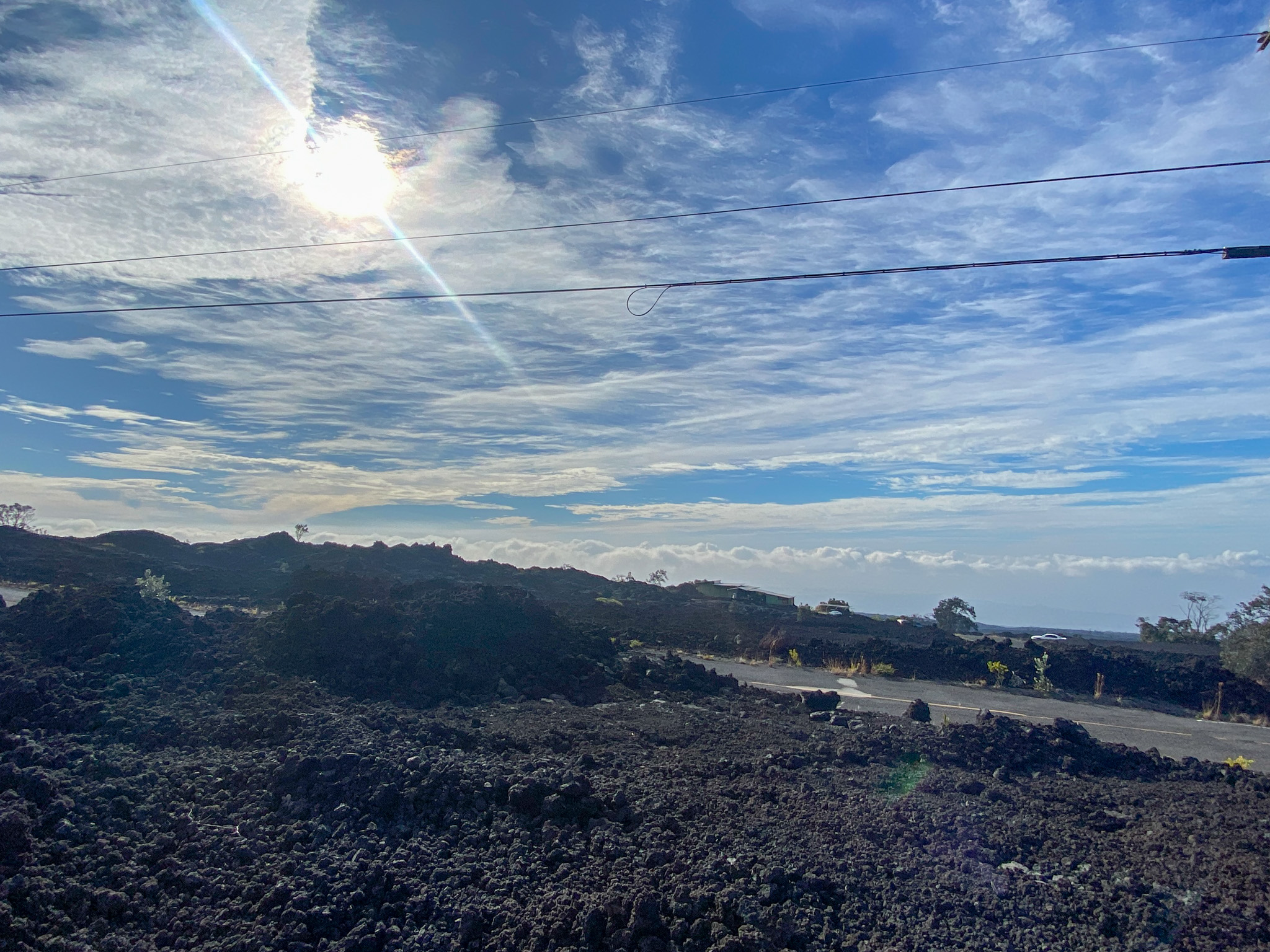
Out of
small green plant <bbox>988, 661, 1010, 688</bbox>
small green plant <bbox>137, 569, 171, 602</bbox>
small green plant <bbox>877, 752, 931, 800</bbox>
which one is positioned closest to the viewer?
small green plant <bbox>877, 752, 931, 800</bbox>

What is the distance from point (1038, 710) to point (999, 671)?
3458 mm

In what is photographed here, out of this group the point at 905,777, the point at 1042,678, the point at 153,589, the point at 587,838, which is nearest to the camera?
the point at 587,838

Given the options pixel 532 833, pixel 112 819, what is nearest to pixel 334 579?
pixel 112 819

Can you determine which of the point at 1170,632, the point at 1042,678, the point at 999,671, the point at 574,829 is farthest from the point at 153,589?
the point at 1170,632

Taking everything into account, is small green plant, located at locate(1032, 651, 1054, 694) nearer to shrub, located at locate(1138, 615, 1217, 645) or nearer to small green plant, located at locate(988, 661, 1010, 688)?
small green plant, located at locate(988, 661, 1010, 688)

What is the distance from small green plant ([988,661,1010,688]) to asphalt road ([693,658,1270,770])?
0.76 m

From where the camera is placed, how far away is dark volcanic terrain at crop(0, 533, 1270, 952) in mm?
4570

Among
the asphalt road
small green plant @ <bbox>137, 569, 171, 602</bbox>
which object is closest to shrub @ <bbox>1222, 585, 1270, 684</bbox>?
the asphalt road

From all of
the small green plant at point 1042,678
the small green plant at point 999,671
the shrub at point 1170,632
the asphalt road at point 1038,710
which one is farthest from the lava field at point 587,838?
the shrub at point 1170,632

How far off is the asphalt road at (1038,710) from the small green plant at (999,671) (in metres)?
0.76

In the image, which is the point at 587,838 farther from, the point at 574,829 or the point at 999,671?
the point at 999,671

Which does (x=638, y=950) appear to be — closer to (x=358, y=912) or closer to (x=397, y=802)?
(x=358, y=912)

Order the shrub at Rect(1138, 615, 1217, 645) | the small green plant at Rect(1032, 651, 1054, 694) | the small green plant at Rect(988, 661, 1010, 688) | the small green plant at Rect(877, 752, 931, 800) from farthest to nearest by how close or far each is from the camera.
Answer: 1. the shrub at Rect(1138, 615, 1217, 645)
2. the small green plant at Rect(988, 661, 1010, 688)
3. the small green plant at Rect(1032, 651, 1054, 694)
4. the small green plant at Rect(877, 752, 931, 800)

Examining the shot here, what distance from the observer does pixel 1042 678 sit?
17.1 metres
